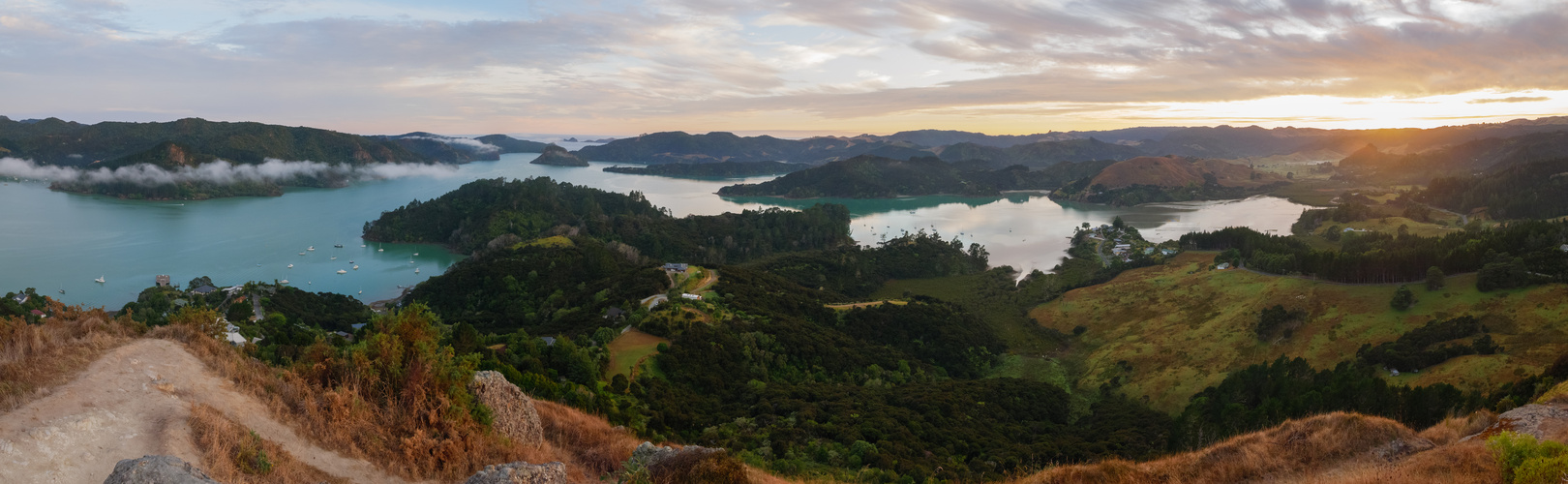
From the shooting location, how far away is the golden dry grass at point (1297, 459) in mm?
8352

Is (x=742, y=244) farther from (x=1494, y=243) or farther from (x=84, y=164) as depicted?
(x=84, y=164)

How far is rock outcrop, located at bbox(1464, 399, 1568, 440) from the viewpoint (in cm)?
899

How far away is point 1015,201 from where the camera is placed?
509 feet

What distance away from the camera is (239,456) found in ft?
21.7

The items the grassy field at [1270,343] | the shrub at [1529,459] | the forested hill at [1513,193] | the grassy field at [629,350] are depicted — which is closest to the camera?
the shrub at [1529,459]

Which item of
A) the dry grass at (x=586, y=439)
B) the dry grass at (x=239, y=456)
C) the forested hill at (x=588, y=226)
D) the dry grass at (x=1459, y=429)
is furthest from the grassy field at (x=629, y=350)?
the forested hill at (x=588, y=226)

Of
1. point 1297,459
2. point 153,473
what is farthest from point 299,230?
point 1297,459

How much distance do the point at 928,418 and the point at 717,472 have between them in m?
15.4

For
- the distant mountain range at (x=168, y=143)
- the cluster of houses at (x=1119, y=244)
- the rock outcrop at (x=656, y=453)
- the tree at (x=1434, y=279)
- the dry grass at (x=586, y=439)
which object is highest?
the distant mountain range at (x=168, y=143)

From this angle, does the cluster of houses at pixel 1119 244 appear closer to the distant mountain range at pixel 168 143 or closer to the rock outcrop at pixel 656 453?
the rock outcrop at pixel 656 453

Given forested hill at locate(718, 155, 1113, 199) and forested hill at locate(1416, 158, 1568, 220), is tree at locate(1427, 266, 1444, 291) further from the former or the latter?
forested hill at locate(718, 155, 1113, 199)

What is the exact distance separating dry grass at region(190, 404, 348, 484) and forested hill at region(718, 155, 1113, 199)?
151 m

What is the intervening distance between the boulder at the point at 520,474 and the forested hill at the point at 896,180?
150811 millimetres

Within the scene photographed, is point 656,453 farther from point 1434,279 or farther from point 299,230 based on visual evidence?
point 299,230
